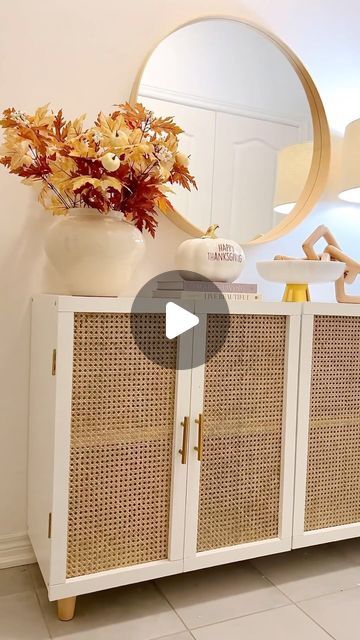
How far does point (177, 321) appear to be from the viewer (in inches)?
50.5

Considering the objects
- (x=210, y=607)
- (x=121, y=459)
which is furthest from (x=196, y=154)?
(x=210, y=607)

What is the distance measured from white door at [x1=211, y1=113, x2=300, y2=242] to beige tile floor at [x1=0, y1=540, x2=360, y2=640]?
1.04 metres

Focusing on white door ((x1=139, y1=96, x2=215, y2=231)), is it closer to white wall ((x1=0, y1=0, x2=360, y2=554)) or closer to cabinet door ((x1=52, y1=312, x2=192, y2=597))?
white wall ((x1=0, y1=0, x2=360, y2=554))

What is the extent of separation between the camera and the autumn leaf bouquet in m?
1.18

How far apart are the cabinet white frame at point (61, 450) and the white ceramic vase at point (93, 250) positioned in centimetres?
9

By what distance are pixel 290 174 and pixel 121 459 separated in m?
1.14

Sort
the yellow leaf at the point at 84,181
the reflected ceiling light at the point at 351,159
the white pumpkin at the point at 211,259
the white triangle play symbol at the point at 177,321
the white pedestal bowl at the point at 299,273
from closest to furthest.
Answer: the yellow leaf at the point at 84,181 → the white triangle play symbol at the point at 177,321 → the white pumpkin at the point at 211,259 → the white pedestal bowl at the point at 299,273 → the reflected ceiling light at the point at 351,159

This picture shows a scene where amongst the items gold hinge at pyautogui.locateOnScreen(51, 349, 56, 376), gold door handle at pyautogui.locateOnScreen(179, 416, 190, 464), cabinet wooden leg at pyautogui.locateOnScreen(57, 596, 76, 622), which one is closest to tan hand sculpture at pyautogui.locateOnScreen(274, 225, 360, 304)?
gold door handle at pyautogui.locateOnScreen(179, 416, 190, 464)

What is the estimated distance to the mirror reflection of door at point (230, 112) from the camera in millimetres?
1628

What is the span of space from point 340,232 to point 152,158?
39.2 inches

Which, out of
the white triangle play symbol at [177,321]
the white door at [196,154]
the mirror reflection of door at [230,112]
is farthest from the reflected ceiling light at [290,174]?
the white triangle play symbol at [177,321]

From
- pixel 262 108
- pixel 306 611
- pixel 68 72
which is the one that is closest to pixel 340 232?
pixel 262 108

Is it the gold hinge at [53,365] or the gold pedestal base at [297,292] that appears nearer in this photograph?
the gold hinge at [53,365]

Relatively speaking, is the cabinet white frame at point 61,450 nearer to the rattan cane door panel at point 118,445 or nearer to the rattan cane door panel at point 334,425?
the rattan cane door panel at point 118,445
